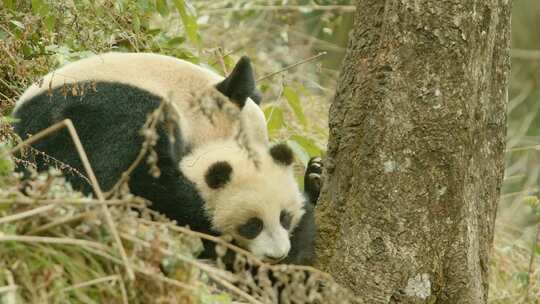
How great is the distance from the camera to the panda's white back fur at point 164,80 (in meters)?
4.75

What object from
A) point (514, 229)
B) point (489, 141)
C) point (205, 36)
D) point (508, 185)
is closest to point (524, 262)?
point (514, 229)

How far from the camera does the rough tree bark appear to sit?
4.34m

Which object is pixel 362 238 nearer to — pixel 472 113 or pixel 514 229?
pixel 472 113

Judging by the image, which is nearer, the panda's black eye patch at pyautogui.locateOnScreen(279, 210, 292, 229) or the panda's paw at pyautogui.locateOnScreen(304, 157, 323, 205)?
the panda's black eye patch at pyautogui.locateOnScreen(279, 210, 292, 229)

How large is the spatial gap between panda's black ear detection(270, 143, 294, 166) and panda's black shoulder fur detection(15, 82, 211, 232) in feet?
1.47

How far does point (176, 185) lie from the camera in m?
4.52

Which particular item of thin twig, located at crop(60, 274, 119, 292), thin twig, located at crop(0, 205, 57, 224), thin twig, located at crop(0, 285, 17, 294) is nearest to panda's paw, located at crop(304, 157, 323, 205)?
thin twig, located at crop(60, 274, 119, 292)

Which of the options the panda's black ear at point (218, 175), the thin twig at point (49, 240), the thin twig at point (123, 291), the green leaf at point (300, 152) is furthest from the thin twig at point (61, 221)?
the green leaf at point (300, 152)

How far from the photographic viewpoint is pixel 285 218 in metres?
4.66

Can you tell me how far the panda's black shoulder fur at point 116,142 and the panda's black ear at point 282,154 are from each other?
0.45 metres

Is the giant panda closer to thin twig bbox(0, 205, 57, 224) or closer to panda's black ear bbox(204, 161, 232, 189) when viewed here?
panda's black ear bbox(204, 161, 232, 189)

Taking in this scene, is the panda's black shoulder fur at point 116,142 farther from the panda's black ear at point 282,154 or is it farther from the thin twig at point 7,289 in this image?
the thin twig at point 7,289

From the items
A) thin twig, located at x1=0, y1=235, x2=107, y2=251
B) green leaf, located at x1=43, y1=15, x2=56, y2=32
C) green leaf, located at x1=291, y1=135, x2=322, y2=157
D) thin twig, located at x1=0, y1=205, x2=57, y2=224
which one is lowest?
green leaf, located at x1=291, y1=135, x2=322, y2=157

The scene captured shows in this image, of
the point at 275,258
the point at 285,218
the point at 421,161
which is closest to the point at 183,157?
the point at 285,218
